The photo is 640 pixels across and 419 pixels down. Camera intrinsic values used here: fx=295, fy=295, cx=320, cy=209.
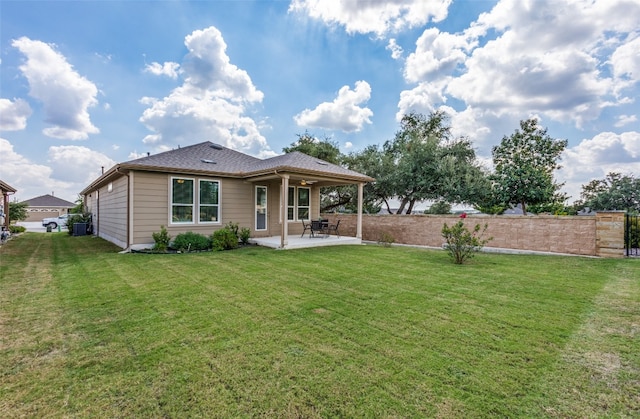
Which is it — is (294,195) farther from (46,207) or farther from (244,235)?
(46,207)

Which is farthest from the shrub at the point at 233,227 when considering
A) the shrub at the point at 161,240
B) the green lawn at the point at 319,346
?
the green lawn at the point at 319,346

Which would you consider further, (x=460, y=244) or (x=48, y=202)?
(x=48, y=202)

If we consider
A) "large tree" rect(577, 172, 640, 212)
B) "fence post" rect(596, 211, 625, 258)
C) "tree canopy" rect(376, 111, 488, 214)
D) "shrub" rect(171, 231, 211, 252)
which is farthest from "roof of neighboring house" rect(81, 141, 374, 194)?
"large tree" rect(577, 172, 640, 212)

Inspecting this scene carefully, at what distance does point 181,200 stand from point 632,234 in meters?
14.2

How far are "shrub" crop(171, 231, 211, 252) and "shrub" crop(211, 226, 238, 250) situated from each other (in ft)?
0.90

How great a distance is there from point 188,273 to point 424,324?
461cm

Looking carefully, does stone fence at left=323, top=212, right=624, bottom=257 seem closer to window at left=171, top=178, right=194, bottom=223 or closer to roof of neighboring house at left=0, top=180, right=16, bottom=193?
window at left=171, top=178, right=194, bottom=223

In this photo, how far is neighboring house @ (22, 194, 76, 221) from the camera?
3347 cm

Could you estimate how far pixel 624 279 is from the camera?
5.47m

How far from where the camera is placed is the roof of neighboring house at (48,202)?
3531 cm

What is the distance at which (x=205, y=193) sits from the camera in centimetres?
1019

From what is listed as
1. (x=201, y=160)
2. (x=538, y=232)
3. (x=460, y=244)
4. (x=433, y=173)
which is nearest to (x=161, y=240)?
(x=201, y=160)

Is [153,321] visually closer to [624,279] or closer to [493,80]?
[624,279]

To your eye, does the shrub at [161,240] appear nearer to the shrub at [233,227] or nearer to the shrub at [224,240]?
the shrub at [224,240]
